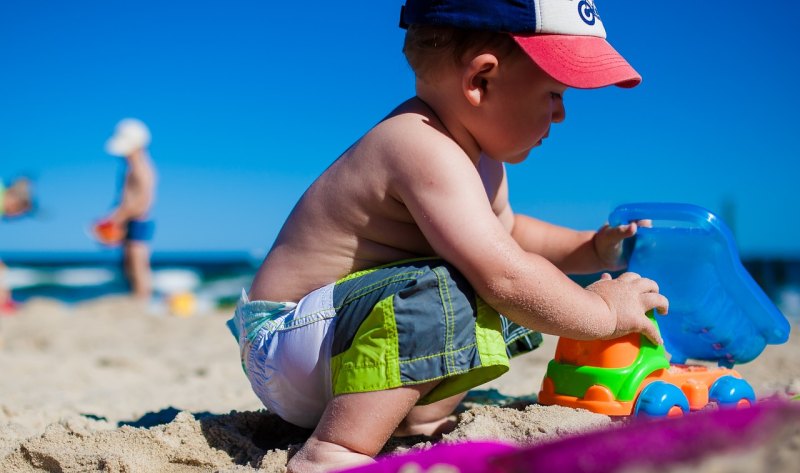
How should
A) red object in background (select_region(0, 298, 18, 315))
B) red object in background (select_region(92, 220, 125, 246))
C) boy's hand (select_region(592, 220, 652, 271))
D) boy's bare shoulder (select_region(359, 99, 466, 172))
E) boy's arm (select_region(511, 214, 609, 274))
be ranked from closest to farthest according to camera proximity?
boy's bare shoulder (select_region(359, 99, 466, 172)), boy's hand (select_region(592, 220, 652, 271)), boy's arm (select_region(511, 214, 609, 274)), red object in background (select_region(0, 298, 18, 315)), red object in background (select_region(92, 220, 125, 246))

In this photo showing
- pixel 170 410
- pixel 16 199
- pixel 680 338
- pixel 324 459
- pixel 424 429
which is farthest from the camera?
pixel 16 199

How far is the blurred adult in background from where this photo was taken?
7.62 meters

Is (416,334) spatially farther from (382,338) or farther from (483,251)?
(483,251)

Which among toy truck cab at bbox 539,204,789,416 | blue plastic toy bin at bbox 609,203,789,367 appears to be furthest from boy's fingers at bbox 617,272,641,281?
blue plastic toy bin at bbox 609,203,789,367

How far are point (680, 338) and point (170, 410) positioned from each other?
5.16 ft

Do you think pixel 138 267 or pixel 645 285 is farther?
pixel 138 267

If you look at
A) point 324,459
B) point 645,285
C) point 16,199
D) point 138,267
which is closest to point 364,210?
point 324,459

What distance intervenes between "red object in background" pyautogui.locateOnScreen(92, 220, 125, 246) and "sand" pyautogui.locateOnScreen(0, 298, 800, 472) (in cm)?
240

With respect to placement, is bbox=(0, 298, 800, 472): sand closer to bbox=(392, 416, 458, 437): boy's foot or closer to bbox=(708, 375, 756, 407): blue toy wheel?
bbox=(392, 416, 458, 437): boy's foot

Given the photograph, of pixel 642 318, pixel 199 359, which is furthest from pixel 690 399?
pixel 199 359

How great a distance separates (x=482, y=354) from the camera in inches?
60.6

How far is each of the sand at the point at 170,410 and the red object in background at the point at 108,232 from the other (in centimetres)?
240

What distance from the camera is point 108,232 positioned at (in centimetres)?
755

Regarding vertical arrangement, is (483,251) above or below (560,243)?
above
